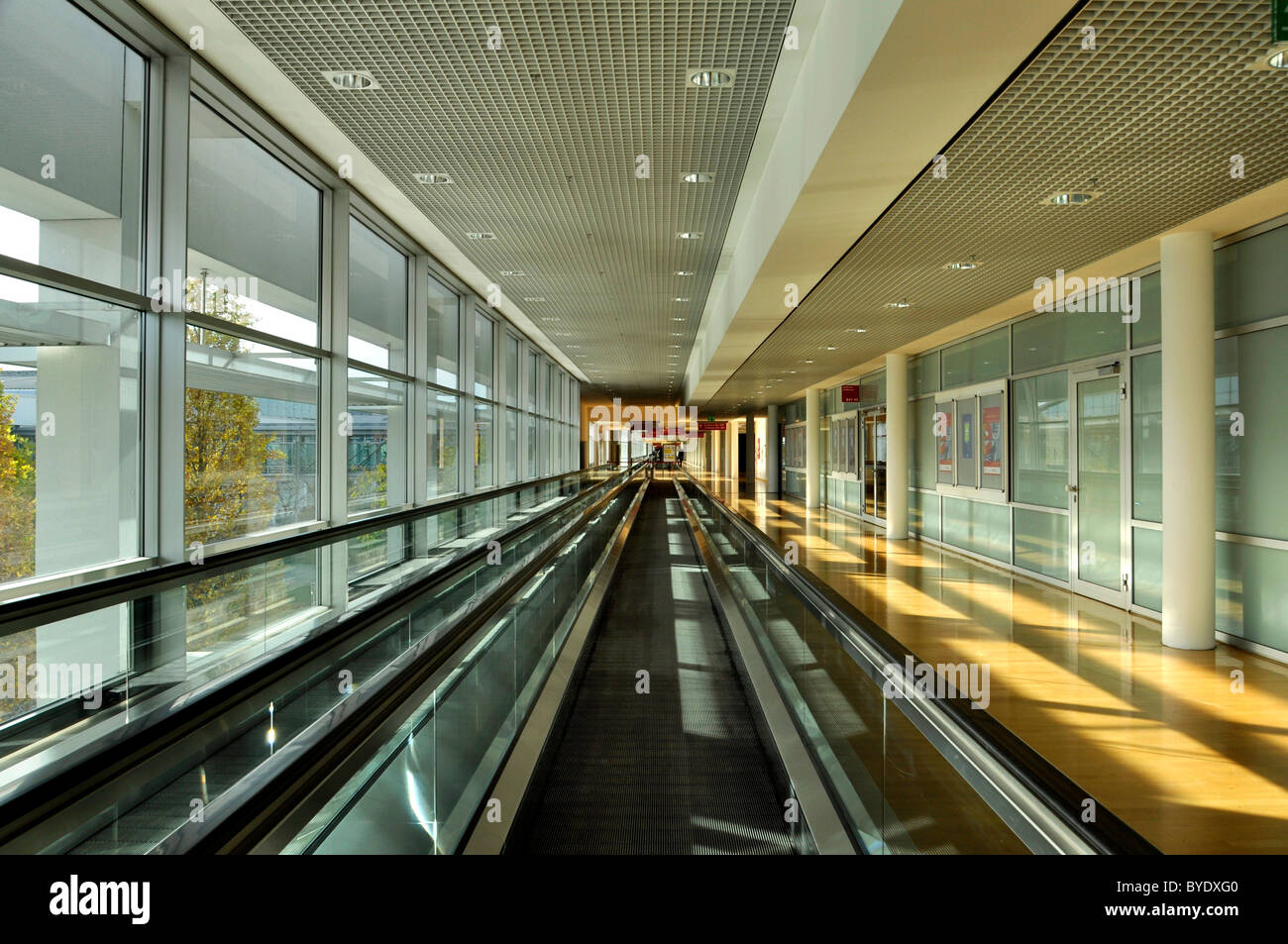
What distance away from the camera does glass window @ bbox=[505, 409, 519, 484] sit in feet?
56.8

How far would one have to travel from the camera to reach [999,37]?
3.01m

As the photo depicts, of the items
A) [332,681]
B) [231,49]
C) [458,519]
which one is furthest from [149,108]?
[458,519]

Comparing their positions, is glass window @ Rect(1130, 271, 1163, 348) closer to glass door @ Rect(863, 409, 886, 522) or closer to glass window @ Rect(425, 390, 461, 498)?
glass door @ Rect(863, 409, 886, 522)

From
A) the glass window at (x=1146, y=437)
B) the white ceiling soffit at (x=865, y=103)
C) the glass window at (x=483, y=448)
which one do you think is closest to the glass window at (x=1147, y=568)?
the glass window at (x=1146, y=437)

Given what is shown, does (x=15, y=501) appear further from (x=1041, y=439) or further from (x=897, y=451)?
(x=897, y=451)

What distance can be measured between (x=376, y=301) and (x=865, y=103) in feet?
24.2

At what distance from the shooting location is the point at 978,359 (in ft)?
36.1

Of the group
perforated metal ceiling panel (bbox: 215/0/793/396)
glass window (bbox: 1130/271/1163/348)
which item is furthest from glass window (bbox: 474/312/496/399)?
glass window (bbox: 1130/271/1163/348)

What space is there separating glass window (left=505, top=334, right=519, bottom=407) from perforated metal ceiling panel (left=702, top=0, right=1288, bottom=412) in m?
10.9

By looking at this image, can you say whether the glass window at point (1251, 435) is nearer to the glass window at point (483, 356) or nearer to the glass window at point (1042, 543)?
the glass window at point (1042, 543)

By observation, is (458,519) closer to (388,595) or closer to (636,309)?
(636,309)

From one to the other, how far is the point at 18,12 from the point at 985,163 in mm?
5251

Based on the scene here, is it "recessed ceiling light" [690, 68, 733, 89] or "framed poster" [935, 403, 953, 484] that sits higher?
"recessed ceiling light" [690, 68, 733, 89]

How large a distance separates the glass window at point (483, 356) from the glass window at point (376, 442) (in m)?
4.23
